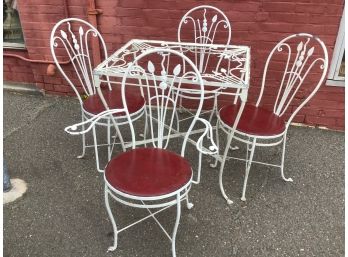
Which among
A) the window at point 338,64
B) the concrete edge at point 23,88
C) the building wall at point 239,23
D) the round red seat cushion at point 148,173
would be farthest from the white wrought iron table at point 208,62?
the concrete edge at point 23,88

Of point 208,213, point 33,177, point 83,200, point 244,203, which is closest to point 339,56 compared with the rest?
point 244,203

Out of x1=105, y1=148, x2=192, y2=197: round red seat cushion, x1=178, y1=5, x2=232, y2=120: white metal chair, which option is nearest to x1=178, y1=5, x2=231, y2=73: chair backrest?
x1=178, y1=5, x2=232, y2=120: white metal chair

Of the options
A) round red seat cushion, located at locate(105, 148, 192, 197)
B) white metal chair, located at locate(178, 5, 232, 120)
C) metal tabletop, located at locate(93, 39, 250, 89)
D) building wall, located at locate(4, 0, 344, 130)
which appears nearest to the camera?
round red seat cushion, located at locate(105, 148, 192, 197)

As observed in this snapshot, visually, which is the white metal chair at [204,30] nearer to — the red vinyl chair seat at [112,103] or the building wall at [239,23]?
the building wall at [239,23]

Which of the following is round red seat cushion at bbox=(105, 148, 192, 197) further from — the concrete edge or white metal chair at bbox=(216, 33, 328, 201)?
the concrete edge

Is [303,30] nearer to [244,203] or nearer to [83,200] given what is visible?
[244,203]

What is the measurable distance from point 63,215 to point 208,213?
92 cm

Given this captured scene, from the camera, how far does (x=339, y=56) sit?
279cm

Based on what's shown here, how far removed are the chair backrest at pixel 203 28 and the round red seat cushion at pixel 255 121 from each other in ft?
2.17

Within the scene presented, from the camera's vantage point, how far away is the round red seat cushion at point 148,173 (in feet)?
5.35

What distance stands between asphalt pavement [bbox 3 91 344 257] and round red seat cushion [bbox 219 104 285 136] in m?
0.48

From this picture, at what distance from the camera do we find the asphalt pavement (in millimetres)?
1942

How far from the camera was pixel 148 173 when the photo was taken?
173 cm

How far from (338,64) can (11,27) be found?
3208mm
